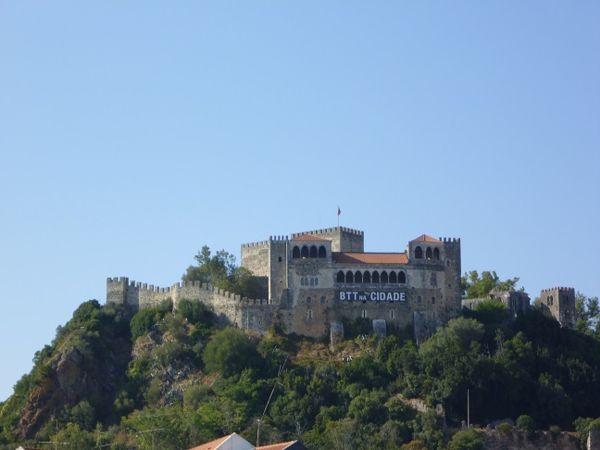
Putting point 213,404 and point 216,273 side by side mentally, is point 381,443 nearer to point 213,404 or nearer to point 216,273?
point 213,404

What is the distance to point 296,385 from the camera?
112938mm

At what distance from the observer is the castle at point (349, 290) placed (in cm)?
11806

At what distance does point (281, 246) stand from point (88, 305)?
1658cm

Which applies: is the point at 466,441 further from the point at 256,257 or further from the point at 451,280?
the point at 256,257

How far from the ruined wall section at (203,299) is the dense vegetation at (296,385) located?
0.99 metres

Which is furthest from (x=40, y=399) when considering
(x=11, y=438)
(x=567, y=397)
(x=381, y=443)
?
(x=567, y=397)

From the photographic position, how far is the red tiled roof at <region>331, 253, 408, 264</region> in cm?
11925

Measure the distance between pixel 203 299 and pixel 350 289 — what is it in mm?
10915

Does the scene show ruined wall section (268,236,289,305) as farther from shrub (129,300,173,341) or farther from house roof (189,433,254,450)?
house roof (189,433,254,450)

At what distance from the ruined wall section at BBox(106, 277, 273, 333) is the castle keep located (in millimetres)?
67

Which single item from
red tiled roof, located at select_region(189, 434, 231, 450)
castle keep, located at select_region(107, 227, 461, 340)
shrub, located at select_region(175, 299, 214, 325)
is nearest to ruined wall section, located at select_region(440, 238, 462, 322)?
castle keep, located at select_region(107, 227, 461, 340)

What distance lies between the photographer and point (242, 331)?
118 m

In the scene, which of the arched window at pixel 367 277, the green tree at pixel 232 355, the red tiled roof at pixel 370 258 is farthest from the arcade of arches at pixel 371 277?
the green tree at pixel 232 355

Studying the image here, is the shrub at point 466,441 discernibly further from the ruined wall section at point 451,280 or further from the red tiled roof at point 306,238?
the red tiled roof at point 306,238
